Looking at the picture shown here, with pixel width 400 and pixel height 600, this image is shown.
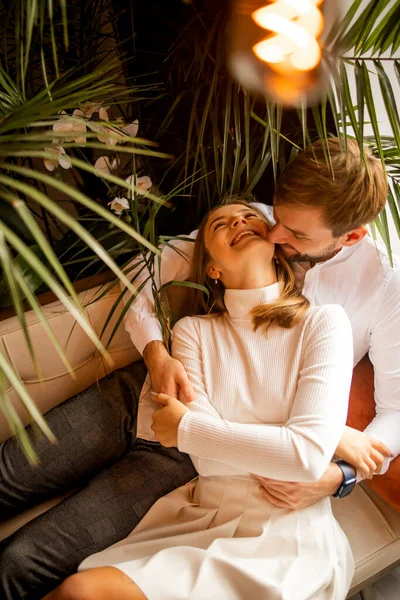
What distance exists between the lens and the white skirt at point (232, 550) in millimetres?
999

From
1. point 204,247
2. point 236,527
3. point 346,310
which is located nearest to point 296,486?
point 236,527

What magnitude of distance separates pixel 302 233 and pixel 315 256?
0.12 metres

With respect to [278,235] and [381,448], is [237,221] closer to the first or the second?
[278,235]

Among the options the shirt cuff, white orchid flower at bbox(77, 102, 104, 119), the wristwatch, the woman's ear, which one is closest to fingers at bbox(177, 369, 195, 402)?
the shirt cuff

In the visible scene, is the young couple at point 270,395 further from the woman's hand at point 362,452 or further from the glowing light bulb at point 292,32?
the glowing light bulb at point 292,32

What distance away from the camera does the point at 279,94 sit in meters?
1.17

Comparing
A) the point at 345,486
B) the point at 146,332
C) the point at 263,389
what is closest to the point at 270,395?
the point at 263,389

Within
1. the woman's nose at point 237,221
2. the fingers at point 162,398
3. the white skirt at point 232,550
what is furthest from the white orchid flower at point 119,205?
the white skirt at point 232,550

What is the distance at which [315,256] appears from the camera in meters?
1.31

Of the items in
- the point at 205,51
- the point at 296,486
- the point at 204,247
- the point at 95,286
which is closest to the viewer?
the point at 296,486

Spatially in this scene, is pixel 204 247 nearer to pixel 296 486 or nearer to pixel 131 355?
pixel 131 355

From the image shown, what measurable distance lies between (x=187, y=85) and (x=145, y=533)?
125cm

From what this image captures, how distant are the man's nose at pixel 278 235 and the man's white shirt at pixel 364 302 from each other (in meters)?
0.17

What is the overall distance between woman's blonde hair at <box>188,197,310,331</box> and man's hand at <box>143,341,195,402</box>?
0.62 ft
